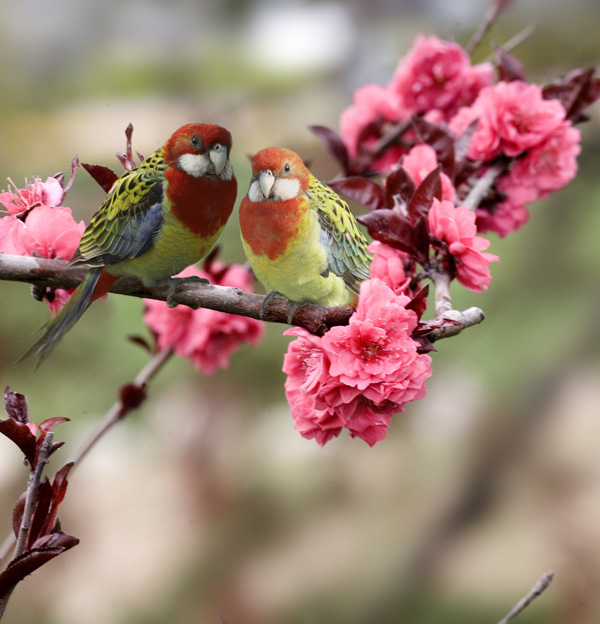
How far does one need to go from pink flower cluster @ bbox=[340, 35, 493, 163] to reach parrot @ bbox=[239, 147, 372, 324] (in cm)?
30

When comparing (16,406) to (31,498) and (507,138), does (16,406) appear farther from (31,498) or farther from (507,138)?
(507,138)

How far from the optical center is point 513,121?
21.2 inches

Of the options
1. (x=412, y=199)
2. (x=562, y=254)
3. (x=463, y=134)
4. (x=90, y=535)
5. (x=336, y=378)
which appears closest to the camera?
(x=336, y=378)

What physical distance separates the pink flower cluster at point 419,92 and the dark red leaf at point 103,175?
0.33 meters

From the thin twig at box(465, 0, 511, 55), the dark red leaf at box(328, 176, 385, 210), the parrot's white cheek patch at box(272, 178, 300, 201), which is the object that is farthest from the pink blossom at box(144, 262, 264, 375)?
the thin twig at box(465, 0, 511, 55)

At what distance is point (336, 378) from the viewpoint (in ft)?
1.06

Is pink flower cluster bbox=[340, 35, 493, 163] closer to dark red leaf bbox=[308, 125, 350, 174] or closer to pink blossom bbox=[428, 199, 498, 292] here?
dark red leaf bbox=[308, 125, 350, 174]

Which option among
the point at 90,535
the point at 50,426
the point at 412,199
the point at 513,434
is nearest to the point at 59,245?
the point at 50,426

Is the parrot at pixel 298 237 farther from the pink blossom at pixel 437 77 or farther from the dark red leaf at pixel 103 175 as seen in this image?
the pink blossom at pixel 437 77

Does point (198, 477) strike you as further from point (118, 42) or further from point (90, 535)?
point (118, 42)

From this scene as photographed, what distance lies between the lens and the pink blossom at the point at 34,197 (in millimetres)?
354

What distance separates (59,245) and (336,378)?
165 mm

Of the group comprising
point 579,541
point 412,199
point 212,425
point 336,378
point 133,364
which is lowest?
point 579,541

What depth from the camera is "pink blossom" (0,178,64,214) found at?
1.16 ft
